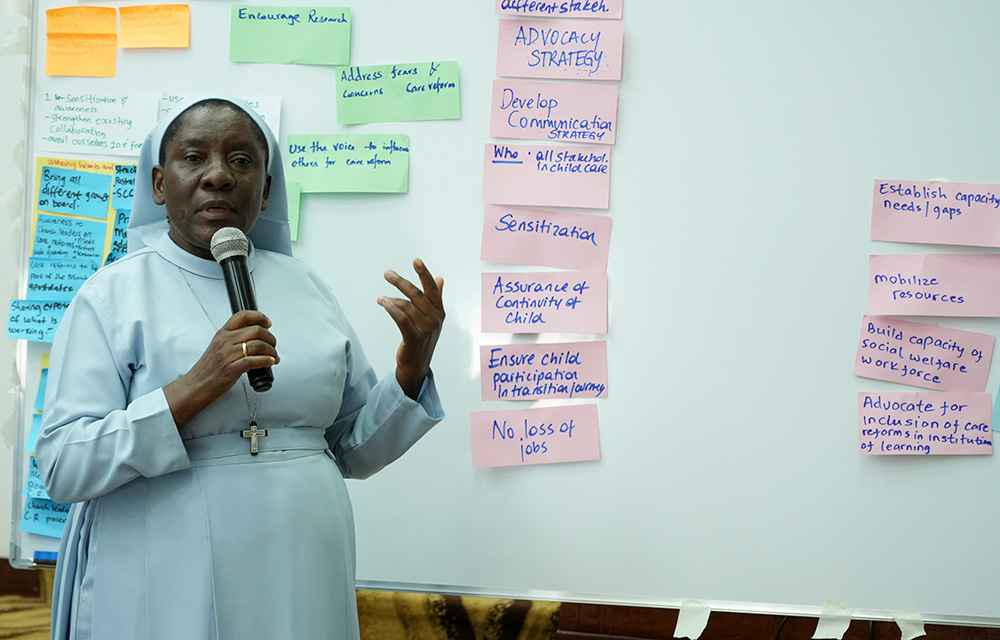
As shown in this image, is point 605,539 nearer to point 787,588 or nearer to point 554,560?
point 554,560

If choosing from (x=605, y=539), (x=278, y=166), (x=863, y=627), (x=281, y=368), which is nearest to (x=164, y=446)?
(x=281, y=368)

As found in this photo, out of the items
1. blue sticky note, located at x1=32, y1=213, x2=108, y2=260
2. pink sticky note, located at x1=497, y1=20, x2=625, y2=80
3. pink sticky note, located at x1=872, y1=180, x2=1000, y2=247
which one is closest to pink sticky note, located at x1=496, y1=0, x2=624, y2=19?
pink sticky note, located at x1=497, y1=20, x2=625, y2=80

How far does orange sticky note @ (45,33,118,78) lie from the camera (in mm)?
1982

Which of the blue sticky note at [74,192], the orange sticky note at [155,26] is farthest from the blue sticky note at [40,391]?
the orange sticky note at [155,26]

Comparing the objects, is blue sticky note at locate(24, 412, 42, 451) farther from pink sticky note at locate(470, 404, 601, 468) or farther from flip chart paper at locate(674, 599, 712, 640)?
flip chart paper at locate(674, 599, 712, 640)

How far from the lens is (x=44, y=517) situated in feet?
6.49

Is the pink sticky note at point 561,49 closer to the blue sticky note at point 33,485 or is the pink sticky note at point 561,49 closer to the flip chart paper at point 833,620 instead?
the flip chart paper at point 833,620

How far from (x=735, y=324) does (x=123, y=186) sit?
139 centimetres

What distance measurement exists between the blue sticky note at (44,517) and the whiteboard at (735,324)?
2.73ft

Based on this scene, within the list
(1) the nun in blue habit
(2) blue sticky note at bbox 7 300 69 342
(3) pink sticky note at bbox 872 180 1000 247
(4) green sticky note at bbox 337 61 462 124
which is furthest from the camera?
(2) blue sticky note at bbox 7 300 69 342

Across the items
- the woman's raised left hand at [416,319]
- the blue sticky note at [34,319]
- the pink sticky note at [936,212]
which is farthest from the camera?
the blue sticky note at [34,319]

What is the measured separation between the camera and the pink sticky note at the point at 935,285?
1.78 meters

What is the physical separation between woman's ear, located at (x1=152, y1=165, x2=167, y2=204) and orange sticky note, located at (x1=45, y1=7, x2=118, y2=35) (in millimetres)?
830

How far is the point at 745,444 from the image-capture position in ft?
5.96
